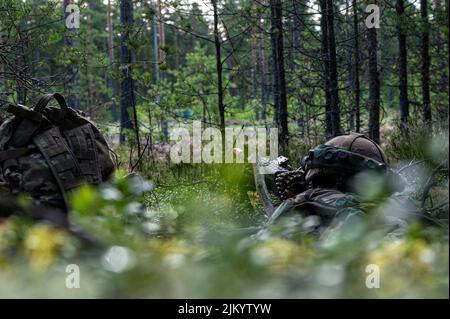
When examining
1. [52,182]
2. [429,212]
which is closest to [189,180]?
[52,182]

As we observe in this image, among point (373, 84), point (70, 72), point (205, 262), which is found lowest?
point (205, 262)

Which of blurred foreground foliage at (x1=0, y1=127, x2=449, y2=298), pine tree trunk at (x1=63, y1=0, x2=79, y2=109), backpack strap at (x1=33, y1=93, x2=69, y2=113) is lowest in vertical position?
blurred foreground foliage at (x1=0, y1=127, x2=449, y2=298)

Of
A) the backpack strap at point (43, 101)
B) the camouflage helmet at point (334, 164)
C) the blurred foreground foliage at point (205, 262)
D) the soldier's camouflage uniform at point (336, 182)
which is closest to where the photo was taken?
the blurred foreground foliage at point (205, 262)

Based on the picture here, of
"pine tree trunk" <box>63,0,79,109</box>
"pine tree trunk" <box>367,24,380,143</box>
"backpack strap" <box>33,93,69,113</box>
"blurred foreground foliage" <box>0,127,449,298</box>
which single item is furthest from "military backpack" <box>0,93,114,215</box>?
"pine tree trunk" <box>367,24,380,143</box>

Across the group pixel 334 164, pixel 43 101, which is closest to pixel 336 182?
pixel 334 164

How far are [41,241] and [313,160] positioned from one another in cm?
200

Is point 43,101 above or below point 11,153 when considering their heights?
above

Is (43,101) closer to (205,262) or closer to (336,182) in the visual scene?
(336,182)

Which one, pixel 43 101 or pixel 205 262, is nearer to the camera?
pixel 205 262

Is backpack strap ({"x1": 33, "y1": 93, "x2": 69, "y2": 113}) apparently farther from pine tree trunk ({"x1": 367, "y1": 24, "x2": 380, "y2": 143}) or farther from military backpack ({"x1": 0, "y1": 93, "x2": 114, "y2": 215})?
pine tree trunk ({"x1": 367, "y1": 24, "x2": 380, "y2": 143})

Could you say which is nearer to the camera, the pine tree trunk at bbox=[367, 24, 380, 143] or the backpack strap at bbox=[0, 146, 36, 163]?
the backpack strap at bbox=[0, 146, 36, 163]

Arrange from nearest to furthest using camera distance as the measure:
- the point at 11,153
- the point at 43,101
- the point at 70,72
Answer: the point at 11,153 < the point at 43,101 < the point at 70,72

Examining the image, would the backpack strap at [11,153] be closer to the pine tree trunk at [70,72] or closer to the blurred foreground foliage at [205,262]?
the blurred foreground foliage at [205,262]

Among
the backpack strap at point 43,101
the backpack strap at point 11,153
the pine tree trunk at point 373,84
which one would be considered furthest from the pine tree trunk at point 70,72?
the pine tree trunk at point 373,84
